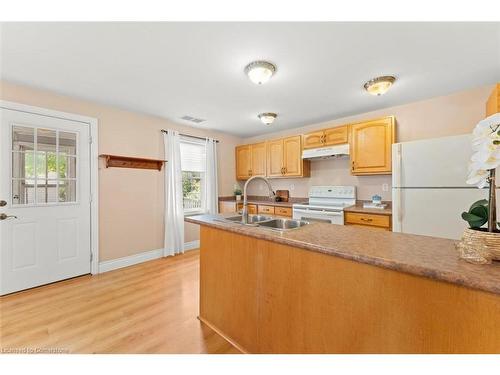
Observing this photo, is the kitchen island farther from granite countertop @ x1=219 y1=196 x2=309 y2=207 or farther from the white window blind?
the white window blind

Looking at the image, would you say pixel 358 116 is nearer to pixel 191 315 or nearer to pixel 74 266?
pixel 191 315

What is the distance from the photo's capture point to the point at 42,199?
2.68 metres

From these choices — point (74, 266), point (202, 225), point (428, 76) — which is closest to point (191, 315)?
point (202, 225)

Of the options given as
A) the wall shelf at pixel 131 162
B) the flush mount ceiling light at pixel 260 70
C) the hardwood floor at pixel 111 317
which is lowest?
the hardwood floor at pixel 111 317

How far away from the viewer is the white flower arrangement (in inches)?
30.5

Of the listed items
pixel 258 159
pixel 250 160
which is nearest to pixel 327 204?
pixel 258 159

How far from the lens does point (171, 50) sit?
5.99ft

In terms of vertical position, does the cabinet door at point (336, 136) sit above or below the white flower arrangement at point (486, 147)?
above

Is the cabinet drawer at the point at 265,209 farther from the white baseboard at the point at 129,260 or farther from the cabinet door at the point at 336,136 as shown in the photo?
the white baseboard at the point at 129,260

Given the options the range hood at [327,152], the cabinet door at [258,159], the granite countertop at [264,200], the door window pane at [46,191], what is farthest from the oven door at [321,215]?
the door window pane at [46,191]

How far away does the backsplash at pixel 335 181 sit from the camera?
3.33 meters

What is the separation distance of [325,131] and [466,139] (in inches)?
70.1

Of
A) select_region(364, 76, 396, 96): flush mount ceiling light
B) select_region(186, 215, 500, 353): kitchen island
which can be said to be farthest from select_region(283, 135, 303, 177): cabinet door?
select_region(186, 215, 500, 353): kitchen island

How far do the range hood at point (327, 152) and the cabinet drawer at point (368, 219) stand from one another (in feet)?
3.16
